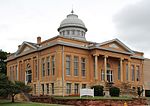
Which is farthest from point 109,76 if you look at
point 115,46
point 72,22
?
point 72,22

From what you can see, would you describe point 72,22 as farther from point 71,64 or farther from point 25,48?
point 71,64

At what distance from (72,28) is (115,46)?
447 inches

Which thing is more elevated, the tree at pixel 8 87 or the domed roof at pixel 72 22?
the domed roof at pixel 72 22

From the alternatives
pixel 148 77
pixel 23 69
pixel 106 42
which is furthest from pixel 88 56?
pixel 148 77

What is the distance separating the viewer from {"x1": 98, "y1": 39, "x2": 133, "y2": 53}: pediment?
167 ft

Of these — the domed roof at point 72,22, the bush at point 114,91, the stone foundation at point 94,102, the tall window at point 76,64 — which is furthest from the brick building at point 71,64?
the domed roof at point 72,22

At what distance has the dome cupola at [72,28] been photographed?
60856 millimetres

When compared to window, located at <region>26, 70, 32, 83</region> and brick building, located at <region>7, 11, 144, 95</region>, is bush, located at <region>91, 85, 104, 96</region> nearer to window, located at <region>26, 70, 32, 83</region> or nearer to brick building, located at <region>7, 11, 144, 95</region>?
brick building, located at <region>7, 11, 144, 95</region>

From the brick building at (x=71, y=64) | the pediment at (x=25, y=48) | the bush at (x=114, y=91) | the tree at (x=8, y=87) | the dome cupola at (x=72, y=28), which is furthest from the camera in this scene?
the dome cupola at (x=72, y=28)

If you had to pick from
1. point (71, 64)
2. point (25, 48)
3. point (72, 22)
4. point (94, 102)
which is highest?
point (72, 22)

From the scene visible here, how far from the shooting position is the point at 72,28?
2395 inches

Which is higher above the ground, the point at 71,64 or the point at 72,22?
the point at 72,22

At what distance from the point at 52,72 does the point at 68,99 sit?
10269 millimetres

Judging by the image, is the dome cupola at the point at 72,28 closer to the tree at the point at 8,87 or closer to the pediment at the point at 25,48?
the pediment at the point at 25,48
